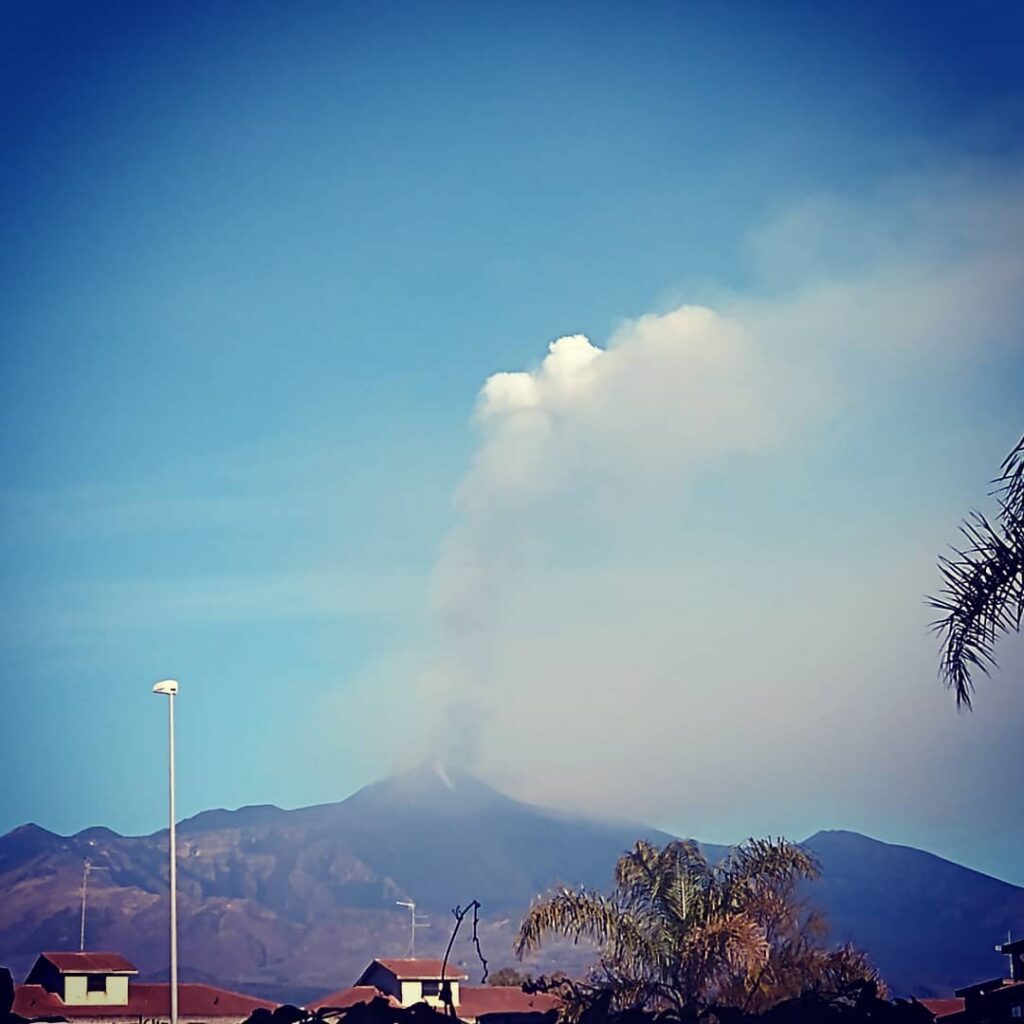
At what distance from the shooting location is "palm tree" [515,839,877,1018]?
1040 centimetres

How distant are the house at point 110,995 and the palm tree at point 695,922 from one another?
3785 mm

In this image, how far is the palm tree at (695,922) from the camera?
10398mm

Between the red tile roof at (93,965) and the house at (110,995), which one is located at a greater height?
the red tile roof at (93,965)

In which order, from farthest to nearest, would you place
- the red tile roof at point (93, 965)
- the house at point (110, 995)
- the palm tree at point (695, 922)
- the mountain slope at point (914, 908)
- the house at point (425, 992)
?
the mountain slope at point (914, 908) → the red tile roof at point (93, 965) → the house at point (110, 995) → the palm tree at point (695, 922) → the house at point (425, 992)

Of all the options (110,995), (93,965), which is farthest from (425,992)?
(93,965)

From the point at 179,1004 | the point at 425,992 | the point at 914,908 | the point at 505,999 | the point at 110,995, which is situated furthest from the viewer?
the point at 914,908

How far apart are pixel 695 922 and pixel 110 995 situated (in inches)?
372

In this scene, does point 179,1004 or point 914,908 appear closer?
point 179,1004

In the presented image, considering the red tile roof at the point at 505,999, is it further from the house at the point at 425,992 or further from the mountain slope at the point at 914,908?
the mountain slope at the point at 914,908

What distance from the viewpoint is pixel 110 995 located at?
2162 centimetres

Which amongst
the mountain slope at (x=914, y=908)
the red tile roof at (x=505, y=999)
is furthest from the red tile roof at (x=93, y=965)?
the mountain slope at (x=914, y=908)

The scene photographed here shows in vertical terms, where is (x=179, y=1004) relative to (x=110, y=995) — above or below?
below

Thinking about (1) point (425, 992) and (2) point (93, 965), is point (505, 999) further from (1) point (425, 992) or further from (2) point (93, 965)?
(2) point (93, 965)

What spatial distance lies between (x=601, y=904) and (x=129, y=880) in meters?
119
